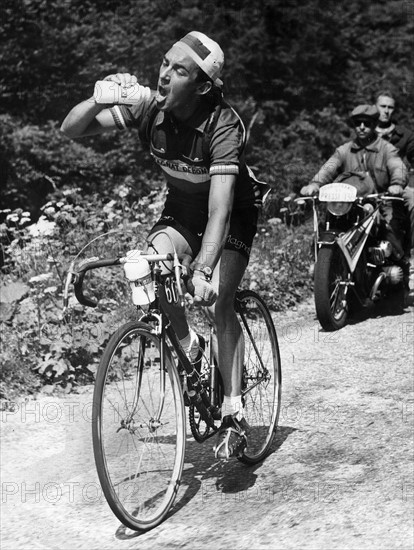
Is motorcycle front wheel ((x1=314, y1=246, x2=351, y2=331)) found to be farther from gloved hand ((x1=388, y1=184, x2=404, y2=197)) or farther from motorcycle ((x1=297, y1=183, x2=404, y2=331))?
gloved hand ((x1=388, y1=184, x2=404, y2=197))

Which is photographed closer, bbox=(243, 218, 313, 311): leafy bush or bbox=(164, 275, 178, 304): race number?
bbox=(164, 275, 178, 304): race number

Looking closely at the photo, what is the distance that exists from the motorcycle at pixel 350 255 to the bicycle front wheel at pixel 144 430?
11.7ft

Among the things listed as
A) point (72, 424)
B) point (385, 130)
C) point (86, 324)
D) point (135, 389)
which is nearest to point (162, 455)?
point (135, 389)

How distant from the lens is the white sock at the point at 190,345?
455 centimetres

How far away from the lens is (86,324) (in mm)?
6992

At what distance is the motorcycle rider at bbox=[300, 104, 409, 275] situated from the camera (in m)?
8.19

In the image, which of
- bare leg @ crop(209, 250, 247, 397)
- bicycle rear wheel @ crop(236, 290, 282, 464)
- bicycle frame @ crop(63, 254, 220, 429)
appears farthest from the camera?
bicycle rear wheel @ crop(236, 290, 282, 464)

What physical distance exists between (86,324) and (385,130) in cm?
405

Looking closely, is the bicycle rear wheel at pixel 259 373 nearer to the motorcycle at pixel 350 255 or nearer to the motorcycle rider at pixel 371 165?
the motorcycle at pixel 350 255

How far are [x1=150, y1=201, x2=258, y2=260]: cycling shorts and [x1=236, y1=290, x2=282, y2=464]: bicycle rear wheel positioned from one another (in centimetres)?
34

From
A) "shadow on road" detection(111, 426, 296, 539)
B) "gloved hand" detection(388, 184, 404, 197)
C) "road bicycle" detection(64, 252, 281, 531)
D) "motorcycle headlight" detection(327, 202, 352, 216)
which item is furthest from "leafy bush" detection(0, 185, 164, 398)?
"gloved hand" detection(388, 184, 404, 197)

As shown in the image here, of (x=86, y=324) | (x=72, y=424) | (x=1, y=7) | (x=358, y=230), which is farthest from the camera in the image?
(x=1, y=7)

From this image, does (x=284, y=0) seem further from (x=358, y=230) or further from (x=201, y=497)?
(x=201, y=497)

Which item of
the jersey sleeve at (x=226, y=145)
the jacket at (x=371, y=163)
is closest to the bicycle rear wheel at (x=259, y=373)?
the jersey sleeve at (x=226, y=145)
